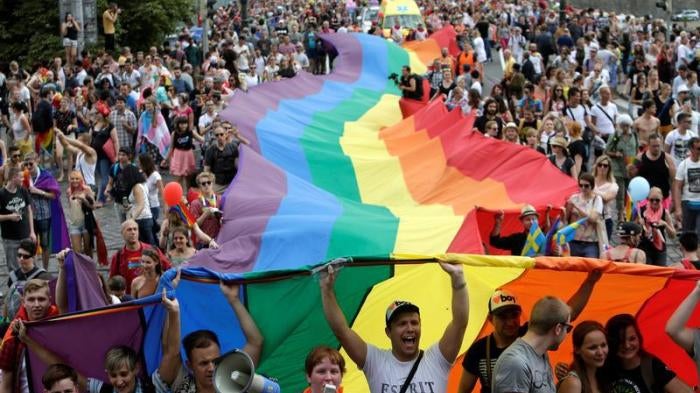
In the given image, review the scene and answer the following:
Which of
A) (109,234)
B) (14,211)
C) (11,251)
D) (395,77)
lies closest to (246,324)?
(14,211)

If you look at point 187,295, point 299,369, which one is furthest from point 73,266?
point 299,369

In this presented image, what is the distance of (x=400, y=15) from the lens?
35.6 metres

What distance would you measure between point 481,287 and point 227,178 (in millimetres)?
7164

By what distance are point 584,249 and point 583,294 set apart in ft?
11.5

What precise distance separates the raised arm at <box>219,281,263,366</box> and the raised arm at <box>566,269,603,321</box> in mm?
1813

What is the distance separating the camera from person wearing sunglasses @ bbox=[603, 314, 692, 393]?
6.89 meters

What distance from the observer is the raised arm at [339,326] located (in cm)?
686

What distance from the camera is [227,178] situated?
15.1 m

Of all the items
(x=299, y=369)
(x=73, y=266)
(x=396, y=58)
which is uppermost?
(x=73, y=266)

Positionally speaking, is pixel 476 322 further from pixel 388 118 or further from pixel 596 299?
pixel 388 118

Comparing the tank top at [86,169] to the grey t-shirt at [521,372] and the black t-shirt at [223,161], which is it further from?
the grey t-shirt at [521,372]

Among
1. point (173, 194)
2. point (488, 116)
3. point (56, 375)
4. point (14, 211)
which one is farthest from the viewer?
point (488, 116)

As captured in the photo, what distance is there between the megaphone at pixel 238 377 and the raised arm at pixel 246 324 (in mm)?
1084

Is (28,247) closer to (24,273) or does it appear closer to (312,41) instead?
(24,273)
